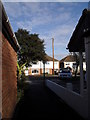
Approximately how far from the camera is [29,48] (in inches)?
1013

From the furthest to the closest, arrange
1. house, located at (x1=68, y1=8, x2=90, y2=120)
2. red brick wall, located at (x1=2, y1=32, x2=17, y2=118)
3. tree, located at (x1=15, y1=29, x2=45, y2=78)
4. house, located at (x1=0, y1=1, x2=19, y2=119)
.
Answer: tree, located at (x1=15, y1=29, x2=45, y2=78) < house, located at (x1=68, y1=8, x2=90, y2=120) < red brick wall, located at (x1=2, y1=32, x2=17, y2=118) < house, located at (x1=0, y1=1, x2=19, y2=119)

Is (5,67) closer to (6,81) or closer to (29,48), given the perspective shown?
(6,81)

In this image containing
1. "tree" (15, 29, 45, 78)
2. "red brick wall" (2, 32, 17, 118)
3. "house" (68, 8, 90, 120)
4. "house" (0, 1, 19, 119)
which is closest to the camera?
"house" (0, 1, 19, 119)

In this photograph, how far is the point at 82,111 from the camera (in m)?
6.70

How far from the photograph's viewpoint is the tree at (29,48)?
25547mm

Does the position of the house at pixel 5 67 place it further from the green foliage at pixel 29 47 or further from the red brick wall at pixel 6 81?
the green foliage at pixel 29 47

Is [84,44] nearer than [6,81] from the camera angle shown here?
No

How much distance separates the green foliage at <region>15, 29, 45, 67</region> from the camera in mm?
25547

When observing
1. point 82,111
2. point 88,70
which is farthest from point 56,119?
point 88,70

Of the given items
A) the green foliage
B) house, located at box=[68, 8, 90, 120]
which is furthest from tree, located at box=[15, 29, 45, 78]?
house, located at box=[68, 8, 90, 120]

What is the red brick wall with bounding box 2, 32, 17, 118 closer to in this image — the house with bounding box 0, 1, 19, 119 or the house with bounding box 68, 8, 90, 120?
the house with bounding box 0, 1, 19, 119

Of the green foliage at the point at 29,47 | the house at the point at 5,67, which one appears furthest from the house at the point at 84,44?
the green foliage at the point at 29,47

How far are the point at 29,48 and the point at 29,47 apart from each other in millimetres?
142

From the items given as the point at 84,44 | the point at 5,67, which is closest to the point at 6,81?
the point at 5,67
